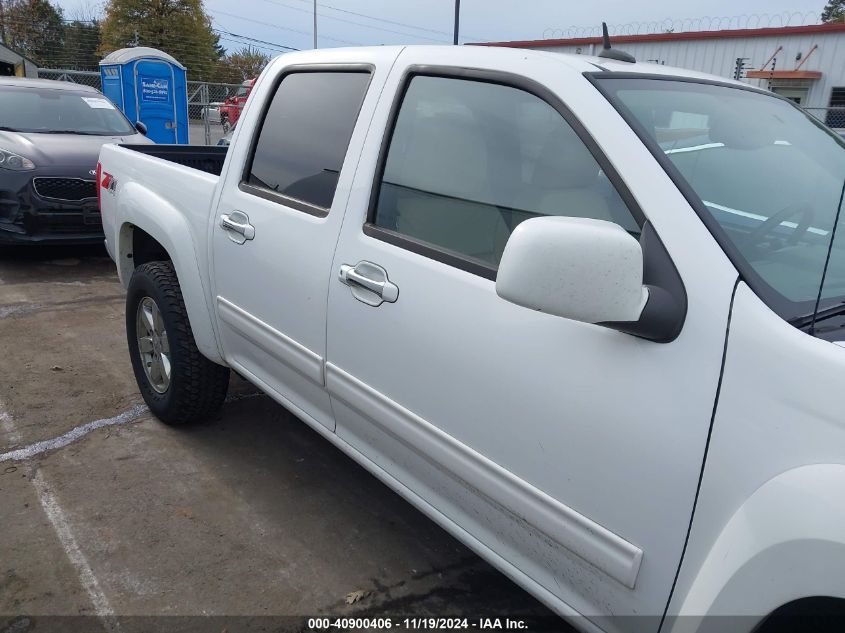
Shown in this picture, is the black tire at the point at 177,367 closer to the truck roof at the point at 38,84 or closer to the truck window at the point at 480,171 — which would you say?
the truck window at the point at 480,171

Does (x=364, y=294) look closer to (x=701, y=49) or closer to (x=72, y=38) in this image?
(x=701, y=49)

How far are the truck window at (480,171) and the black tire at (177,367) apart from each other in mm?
1465

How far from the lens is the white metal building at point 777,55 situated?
1758cm

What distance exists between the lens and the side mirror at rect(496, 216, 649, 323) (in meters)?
1.38

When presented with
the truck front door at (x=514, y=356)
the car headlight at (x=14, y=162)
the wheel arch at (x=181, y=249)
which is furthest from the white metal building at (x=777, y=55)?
the truck front door at (x=514, y=356)

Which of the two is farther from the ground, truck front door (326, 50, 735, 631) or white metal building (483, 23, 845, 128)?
white metal building (483, 23, 845, 128)

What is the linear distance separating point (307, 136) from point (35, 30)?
54.9 metres

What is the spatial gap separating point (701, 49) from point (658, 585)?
2045 centimetres

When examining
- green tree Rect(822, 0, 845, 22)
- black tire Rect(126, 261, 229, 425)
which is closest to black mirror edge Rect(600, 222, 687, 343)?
black tire Rect(126, 261, 229, 425)

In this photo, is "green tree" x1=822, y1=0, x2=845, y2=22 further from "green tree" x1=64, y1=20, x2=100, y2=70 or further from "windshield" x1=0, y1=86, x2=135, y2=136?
"windshield" x1=0, y1=86, x2=135, y2=136

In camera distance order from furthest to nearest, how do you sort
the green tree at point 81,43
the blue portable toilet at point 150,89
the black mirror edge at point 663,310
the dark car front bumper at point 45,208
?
the green tree at point 81,43, the blue portable toilet at point 150,89, the dark car front bumper at point 45,208, the black mirror edge at point 663,310

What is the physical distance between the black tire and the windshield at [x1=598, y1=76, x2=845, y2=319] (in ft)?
7.50

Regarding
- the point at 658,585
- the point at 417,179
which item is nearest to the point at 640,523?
the point at 658,585

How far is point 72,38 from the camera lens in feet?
160
